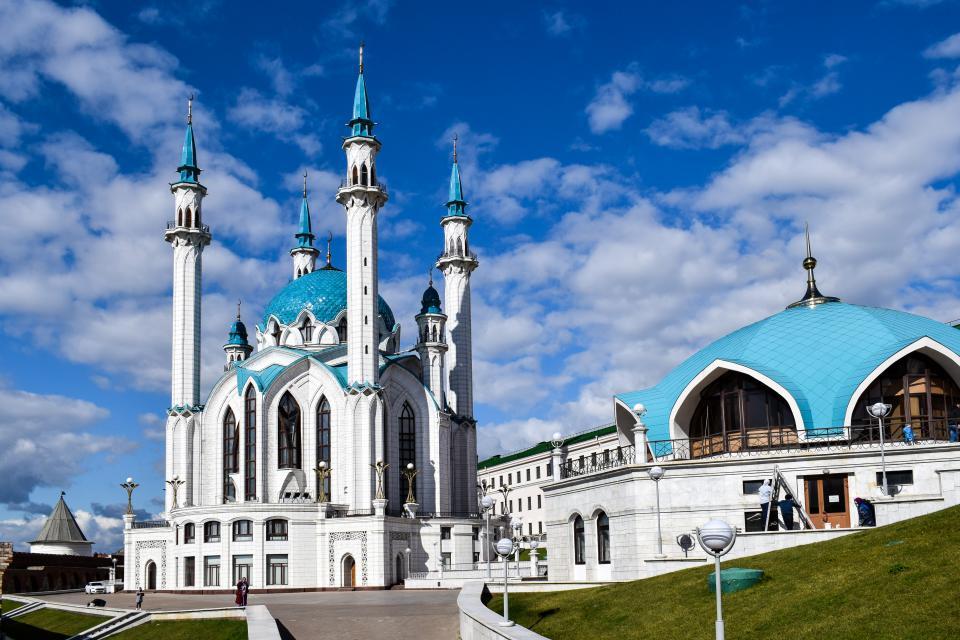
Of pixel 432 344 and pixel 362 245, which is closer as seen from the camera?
pixel 362 245

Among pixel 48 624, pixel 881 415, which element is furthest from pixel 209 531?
pixel 881 415

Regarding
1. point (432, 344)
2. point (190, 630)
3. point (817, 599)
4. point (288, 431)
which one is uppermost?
point (432, 344)

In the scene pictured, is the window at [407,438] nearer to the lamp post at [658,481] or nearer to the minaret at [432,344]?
the minaret at [432,344]

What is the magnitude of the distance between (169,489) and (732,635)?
155ft

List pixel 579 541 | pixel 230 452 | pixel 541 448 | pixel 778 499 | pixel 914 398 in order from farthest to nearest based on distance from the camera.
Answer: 1. pixel 541 448
2. pixel 230 452
3. pixel 579 541
4. pixel 914 398
5. pixel 778 499

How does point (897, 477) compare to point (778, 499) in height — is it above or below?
above

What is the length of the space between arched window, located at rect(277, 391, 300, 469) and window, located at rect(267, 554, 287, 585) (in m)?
7.56

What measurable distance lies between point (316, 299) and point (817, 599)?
5137 cm

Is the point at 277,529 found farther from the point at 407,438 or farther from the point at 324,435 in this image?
the point at 407,438

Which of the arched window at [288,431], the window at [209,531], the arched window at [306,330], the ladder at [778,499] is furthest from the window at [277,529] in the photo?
the ladder at [778,499]

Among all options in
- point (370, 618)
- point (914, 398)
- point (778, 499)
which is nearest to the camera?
point (370, 618)

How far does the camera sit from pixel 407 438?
60.1 m

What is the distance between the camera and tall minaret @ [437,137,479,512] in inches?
2520

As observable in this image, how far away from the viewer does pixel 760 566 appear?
2245 cm
